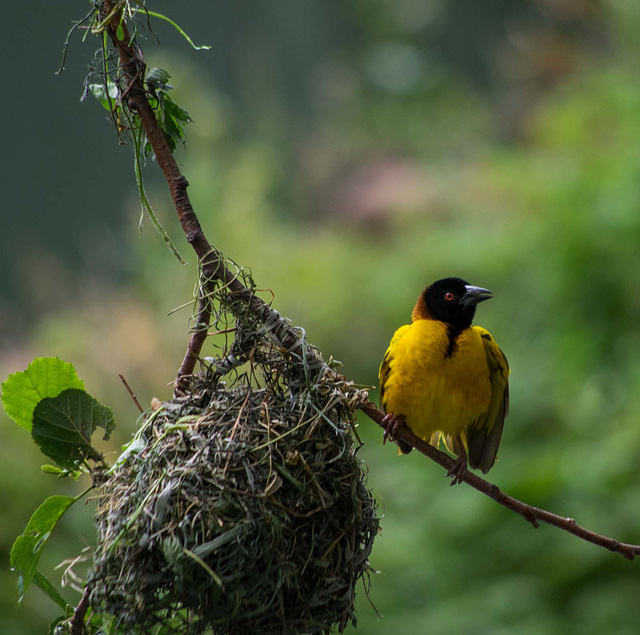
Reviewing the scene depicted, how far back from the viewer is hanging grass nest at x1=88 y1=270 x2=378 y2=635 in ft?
5.30

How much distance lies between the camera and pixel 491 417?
2746mm

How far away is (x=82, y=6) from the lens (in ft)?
28.4

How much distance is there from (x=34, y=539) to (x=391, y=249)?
6666 mm

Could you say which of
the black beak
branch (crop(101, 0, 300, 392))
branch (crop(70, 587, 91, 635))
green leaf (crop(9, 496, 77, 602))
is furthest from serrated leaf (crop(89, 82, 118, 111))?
the black beak

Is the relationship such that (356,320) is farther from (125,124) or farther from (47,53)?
(125,124)

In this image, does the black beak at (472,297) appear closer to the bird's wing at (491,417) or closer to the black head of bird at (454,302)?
the black head of bird at (454,302)

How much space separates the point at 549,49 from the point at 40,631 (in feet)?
28.0

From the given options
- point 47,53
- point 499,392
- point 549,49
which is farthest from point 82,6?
point 499,392

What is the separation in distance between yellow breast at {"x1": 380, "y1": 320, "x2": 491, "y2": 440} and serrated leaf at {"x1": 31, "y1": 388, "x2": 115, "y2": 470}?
104cm

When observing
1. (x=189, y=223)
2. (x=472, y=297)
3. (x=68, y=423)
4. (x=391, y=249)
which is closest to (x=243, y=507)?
(x=68, y=423)

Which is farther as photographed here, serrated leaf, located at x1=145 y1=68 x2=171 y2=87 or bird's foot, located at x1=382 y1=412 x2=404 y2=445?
bird's foot, located at x1=382 y1=412 x2=404 y2=445

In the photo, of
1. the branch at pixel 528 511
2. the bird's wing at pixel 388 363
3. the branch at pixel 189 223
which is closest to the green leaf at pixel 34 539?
the branch at pixel 189 223

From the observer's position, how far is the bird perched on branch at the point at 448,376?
2.54 meters

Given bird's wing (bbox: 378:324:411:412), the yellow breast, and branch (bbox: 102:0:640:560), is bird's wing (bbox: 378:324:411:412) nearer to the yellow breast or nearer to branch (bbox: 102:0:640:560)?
the yellow breast
